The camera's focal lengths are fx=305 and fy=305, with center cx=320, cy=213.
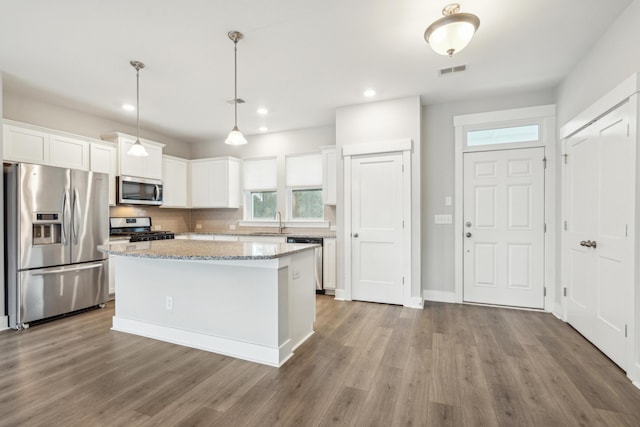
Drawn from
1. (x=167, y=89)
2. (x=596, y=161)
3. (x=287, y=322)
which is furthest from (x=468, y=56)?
(x=167, y=89)

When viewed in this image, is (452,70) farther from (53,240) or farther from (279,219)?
(53,240)

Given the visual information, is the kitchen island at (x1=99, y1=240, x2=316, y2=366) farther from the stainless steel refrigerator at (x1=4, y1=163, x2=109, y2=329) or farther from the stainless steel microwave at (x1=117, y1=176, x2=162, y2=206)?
the stainless steel microwave at (x1=117, y1=176, x2=162, y2=206)

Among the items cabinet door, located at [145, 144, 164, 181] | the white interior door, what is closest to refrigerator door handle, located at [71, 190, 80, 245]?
cabinet door, located at [145, 144, 164, 181]

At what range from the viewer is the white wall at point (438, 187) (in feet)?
13.6

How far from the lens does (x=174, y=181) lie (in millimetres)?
5719

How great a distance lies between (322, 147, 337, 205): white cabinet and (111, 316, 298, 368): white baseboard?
246 cm

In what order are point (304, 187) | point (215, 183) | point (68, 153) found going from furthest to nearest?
point (215, 183) → point (304, 187) → point (68, 153)

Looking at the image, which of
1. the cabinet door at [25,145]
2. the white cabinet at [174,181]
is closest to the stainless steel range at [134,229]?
the white cabinet at [174,181]

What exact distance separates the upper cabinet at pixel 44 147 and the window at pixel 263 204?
267cm

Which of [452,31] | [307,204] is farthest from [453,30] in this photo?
[307,204]

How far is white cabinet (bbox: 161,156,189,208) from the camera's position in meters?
5.53

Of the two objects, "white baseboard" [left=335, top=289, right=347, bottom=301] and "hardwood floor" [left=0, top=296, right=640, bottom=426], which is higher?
"white baseboard" [left=335, top=289, right=347, bottom=301]

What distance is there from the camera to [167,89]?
12.3ft

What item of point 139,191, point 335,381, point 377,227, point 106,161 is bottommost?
point 335,381
